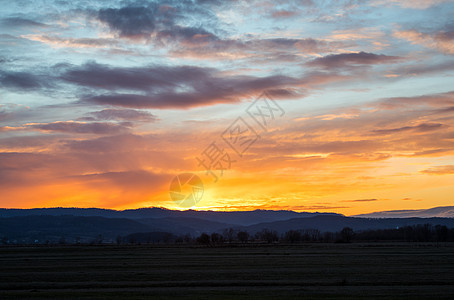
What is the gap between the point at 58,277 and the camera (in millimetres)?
42625

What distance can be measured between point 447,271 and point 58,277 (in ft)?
124

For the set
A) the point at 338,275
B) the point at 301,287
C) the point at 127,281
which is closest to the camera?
the point at 301,287

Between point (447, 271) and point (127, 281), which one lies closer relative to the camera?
point (127, 281)

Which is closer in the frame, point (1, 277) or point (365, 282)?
point (365, 282)

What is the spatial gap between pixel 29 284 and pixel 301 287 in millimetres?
22557

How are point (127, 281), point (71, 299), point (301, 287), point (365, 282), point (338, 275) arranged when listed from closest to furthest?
point (71, 299), point (301, 287), point (365, 282), point (127, 281), point (338, 275)

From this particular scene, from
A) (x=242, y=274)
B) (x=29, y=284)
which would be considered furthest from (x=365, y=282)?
(x=29, y=284)

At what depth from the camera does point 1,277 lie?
43.5 m

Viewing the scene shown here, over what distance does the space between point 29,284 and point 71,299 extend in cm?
1101

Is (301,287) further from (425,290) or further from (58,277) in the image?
(58,277)

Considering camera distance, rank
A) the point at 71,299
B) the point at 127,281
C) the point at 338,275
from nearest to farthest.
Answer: the point at 71,299 → the point at 127,281 → the point at 338,275

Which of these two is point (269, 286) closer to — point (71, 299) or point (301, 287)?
point (301, 287)

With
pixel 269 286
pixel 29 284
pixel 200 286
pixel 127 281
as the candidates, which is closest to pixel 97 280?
pixel 127 281

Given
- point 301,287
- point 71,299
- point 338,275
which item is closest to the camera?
point 71,299
